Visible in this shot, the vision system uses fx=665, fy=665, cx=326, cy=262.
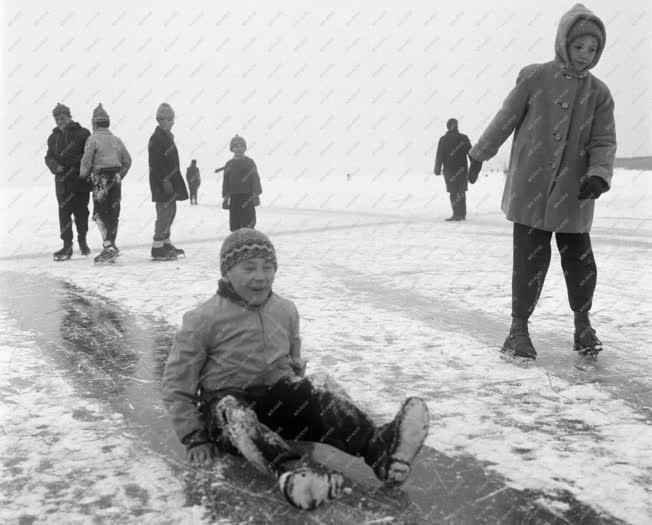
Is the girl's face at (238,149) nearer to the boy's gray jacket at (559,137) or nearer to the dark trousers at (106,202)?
the dark trousers at (106,202)

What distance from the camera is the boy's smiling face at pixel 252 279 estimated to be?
238cm

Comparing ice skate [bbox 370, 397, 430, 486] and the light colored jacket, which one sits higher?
the light colored jacket

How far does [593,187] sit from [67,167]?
621cm

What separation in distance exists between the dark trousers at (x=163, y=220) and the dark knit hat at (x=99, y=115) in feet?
3.59

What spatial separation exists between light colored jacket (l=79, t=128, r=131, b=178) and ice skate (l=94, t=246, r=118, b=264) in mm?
856

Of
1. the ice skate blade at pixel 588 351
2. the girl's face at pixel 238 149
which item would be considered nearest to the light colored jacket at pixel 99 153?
the girl's face at pixel 238 149

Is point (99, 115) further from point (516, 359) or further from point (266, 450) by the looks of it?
point (266, 450)

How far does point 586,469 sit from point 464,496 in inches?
17.8

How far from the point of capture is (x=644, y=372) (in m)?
3.20

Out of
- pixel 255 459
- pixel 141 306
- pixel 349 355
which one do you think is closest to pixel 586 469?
pixel 255 459

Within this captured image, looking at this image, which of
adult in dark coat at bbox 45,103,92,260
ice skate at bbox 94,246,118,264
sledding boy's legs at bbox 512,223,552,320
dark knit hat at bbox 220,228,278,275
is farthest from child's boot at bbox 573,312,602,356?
adult in dark coat at bbox 45,103,92,260

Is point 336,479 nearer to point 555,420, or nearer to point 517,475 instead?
point 517,475

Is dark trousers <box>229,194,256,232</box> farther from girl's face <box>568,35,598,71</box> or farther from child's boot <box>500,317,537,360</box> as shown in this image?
girl's face <box>568,35,598,71</box>

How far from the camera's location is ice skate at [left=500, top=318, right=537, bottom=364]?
3.43m
